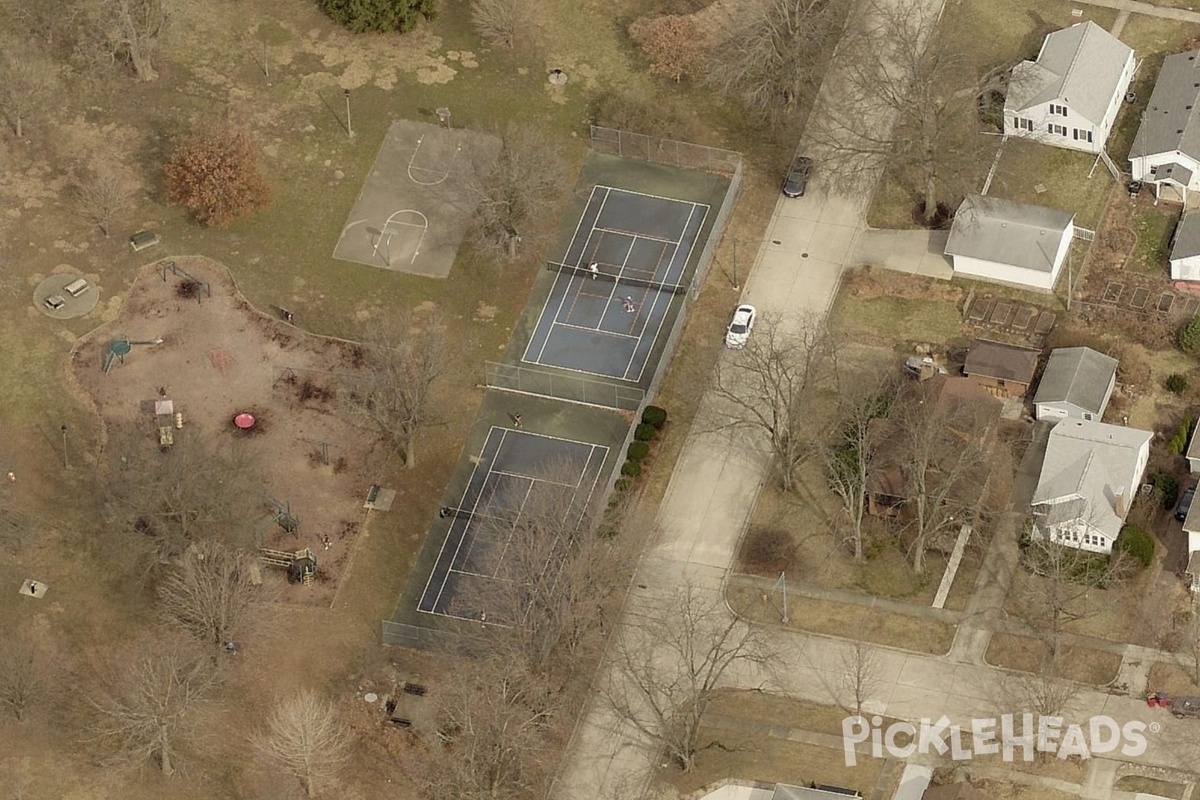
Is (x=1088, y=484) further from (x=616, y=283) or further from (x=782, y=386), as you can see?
(x=616, y=283)

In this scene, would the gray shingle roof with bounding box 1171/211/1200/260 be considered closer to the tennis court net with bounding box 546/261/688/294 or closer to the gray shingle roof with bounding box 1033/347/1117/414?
the gray shingle roof with bounding box 1033/347/1117/414

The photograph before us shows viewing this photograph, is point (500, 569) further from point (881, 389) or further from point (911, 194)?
point (911, 194)

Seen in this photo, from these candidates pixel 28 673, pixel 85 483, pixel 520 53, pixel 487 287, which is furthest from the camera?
pixel 520 53

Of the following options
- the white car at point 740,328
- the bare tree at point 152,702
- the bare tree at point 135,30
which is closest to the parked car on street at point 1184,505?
the white car at point 740,328

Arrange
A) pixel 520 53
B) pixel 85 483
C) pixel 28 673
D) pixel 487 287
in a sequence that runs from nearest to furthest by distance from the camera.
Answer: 1. pixel 28 673
2. pixel 85 483
3. pixel 487 287
4. pixel 520 53

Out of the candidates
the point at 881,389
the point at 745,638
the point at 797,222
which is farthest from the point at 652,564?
the point at 797,222

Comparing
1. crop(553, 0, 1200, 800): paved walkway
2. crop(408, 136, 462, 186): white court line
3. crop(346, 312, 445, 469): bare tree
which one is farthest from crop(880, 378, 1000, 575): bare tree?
crop(408, 136, 462, 186): white court line
